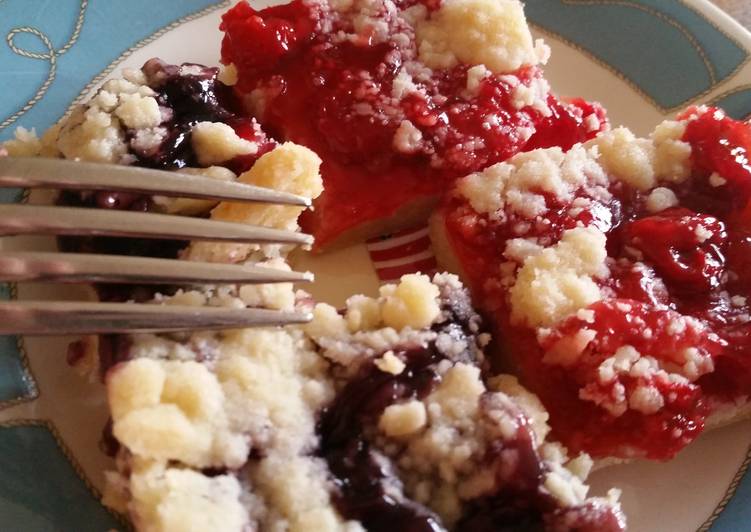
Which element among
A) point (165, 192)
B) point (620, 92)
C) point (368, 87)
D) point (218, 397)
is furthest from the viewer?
point (620, 92)

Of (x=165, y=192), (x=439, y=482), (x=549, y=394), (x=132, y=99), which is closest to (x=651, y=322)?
(x=549, y=394)

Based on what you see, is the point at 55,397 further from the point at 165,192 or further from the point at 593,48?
the point at 593,48

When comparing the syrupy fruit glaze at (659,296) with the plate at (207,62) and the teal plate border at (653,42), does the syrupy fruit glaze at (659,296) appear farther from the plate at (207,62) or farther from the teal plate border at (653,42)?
the teal plate border at (653,42)

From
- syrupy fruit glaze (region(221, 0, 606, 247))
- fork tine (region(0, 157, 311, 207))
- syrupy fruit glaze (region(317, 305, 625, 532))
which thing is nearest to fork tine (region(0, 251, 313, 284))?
fork tine (region(0, 157, 311, 207))

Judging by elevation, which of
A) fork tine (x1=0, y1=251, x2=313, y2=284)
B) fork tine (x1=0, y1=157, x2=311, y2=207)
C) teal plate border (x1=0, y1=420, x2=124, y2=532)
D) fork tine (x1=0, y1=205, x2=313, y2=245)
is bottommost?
teal plate border (x1=0, y1=420, x2=124, y2=532)

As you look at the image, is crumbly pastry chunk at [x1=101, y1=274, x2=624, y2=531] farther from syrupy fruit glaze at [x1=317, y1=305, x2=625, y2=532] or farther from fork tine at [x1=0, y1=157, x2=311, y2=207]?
fork tine at [x1=0, y1=157, x2=311, y2=207]

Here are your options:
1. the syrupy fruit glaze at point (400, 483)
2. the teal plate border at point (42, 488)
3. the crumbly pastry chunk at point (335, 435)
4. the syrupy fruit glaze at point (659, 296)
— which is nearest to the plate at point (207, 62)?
the teal plate border at point (42, 488)
